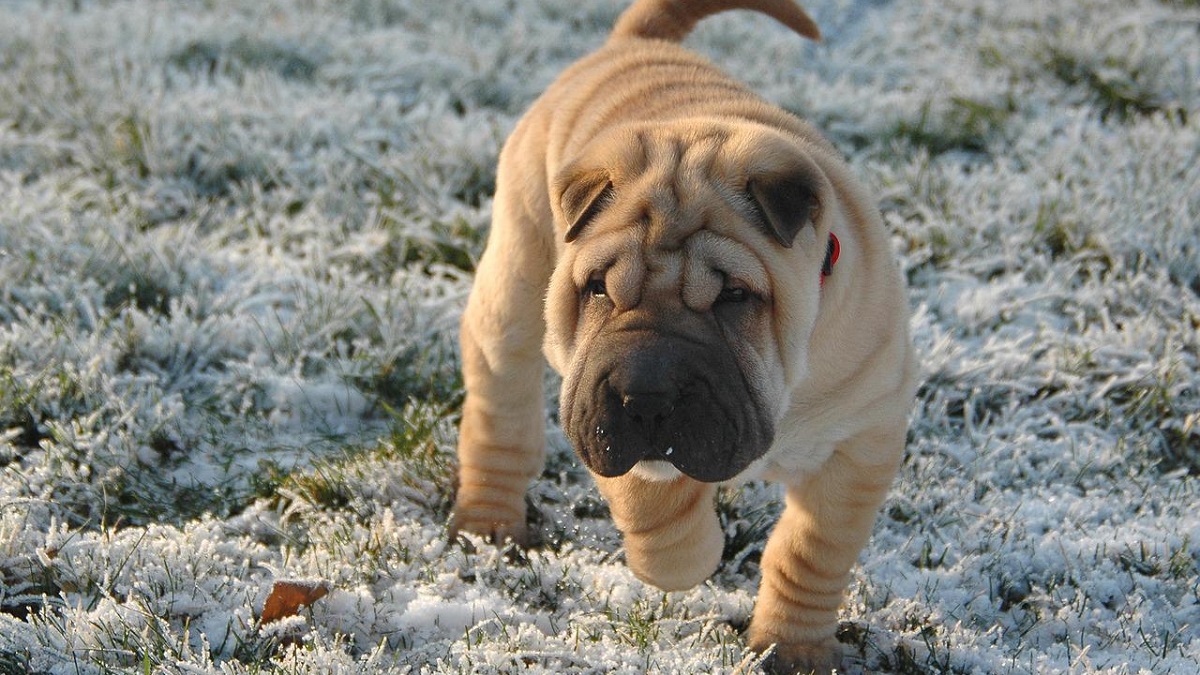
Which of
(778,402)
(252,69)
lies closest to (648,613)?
(778,402)

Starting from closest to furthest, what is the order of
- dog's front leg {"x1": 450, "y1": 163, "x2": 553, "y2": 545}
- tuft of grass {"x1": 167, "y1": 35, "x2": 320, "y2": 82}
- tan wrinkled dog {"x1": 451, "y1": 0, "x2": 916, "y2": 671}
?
tan wrinkled dog {"x1": 451, "y1": 0, "x2": 916, "y2": 671} < dog's front leg {"x1": 450, "y1": 163, "x2": 553, "y2": 545} < tuft of grass {"x1": 167, "y1": 35, "x2": 320, "y2": 82}

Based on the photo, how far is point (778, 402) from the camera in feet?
8.40

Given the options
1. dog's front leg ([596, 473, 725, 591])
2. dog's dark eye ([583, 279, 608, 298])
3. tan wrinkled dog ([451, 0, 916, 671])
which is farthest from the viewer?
dog's front leg ([596, 473, 725, 591])

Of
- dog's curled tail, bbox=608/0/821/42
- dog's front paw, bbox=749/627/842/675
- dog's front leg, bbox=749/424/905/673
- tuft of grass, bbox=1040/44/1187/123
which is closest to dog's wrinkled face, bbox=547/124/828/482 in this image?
dog's front leg, bbox=749/424/905/673

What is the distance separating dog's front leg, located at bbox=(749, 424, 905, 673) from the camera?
290cm

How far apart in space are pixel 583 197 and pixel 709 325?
0.46 meters

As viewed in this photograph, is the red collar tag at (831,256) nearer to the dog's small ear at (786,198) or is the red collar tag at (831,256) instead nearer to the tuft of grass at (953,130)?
the dog's small ear at (786,198)

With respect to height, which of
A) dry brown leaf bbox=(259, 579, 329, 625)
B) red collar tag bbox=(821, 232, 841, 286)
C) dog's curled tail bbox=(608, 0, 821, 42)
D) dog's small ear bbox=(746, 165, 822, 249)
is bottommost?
dry brown leaf bbox=(259, 579, 329, 625)

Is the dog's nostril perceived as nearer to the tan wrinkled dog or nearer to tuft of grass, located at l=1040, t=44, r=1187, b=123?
the tan wrinkled dog

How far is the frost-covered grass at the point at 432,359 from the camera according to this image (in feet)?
9.89

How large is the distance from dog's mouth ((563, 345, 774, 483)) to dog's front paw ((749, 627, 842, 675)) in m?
0.78

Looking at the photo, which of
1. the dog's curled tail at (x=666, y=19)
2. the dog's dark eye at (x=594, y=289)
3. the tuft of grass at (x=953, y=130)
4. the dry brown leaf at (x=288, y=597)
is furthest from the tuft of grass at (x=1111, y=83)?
the dry brown leaf at (x=288, y=597)

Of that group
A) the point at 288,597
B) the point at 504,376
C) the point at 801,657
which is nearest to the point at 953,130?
the point at 504,376

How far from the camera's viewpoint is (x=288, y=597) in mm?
2957
